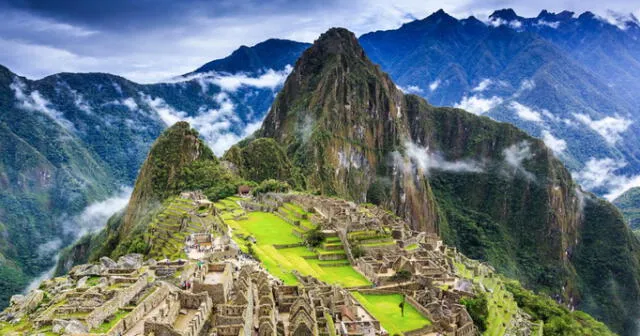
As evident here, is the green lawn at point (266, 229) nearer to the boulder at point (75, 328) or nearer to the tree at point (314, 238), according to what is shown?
the tree at point (314, 238)

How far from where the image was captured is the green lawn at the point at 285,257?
42.4m

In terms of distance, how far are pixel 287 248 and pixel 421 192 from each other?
133 m

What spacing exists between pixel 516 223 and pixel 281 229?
504ft

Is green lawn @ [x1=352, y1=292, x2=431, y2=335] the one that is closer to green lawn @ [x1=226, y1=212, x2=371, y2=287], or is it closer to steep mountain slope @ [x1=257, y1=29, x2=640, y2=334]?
green lawn @ [x1=226, y1=212, x2=371, y2=287]

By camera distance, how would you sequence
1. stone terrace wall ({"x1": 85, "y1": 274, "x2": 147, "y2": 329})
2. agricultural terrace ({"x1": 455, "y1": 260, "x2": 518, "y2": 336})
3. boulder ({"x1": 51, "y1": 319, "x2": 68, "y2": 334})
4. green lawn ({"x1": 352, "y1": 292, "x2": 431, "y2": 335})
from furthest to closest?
agricultural terrace ({"x1": 455, "y1": 260, "x2": 518, "y2": 336}), green lawn ({"x1": 352, "y1": 292, "x2": 431, "y2": 335}), stone terrace wall ({"x1": 85, "y1": 274, "x2": 147, "y2": 329}), boulder ({"x1": 51, "y1": 319, "x2": 68, "y2": 334})

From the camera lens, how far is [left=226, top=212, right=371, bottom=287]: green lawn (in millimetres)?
42406

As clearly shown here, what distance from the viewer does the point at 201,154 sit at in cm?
11044

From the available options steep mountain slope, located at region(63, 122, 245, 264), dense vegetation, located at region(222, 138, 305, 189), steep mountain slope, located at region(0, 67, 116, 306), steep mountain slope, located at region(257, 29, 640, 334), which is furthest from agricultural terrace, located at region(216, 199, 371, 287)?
steep mountain slope, located at region(257, 29, 640, 334)

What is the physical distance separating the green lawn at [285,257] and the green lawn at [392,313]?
2554mm

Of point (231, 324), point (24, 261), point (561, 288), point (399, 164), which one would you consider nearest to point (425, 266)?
point (231, 324)

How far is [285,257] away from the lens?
47.6 m

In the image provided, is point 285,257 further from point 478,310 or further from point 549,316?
point 549,316

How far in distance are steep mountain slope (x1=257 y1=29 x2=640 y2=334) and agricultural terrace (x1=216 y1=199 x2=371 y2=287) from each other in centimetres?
6977

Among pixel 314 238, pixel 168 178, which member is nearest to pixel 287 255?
pixel 314 238
